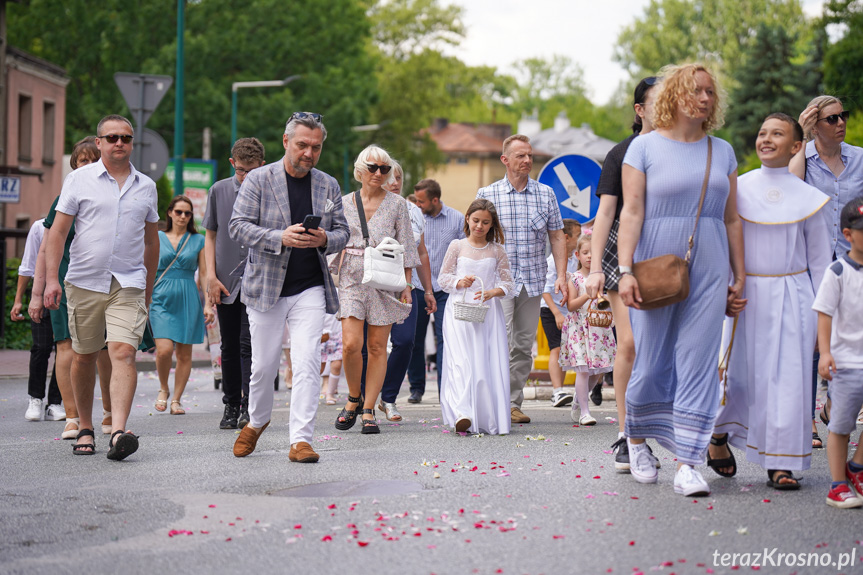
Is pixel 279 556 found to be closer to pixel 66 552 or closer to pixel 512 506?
pixel 66 552

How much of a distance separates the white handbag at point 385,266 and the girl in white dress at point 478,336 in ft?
1.45

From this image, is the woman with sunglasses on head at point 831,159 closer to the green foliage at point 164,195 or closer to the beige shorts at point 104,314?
the beige shorts at point 104,314

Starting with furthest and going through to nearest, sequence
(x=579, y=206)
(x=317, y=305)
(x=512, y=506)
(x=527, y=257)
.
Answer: (x=579, y=206)
(x=527, y=257)
(x=317, y=305)
(x=512, y=506)

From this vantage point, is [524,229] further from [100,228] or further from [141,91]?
[141,91]

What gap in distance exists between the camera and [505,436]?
873 centimetres

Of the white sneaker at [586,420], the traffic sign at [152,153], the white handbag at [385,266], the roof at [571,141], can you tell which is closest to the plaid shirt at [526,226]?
the white sneaker at [586,420]

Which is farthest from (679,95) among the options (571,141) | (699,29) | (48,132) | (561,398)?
(571,141)

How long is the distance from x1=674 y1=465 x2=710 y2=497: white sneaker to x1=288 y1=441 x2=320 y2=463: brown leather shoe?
7.31 ft

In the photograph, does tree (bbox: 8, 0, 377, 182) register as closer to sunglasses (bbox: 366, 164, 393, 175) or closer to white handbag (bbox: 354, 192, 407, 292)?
sunglasses (bbox: 366, 164, 393, 175)

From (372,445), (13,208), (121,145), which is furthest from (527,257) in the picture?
(13,208)

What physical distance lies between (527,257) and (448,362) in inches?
49.1

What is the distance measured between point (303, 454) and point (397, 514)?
1.79 meters

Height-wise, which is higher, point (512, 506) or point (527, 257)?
point (527, 257)

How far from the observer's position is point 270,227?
7.55 meters
